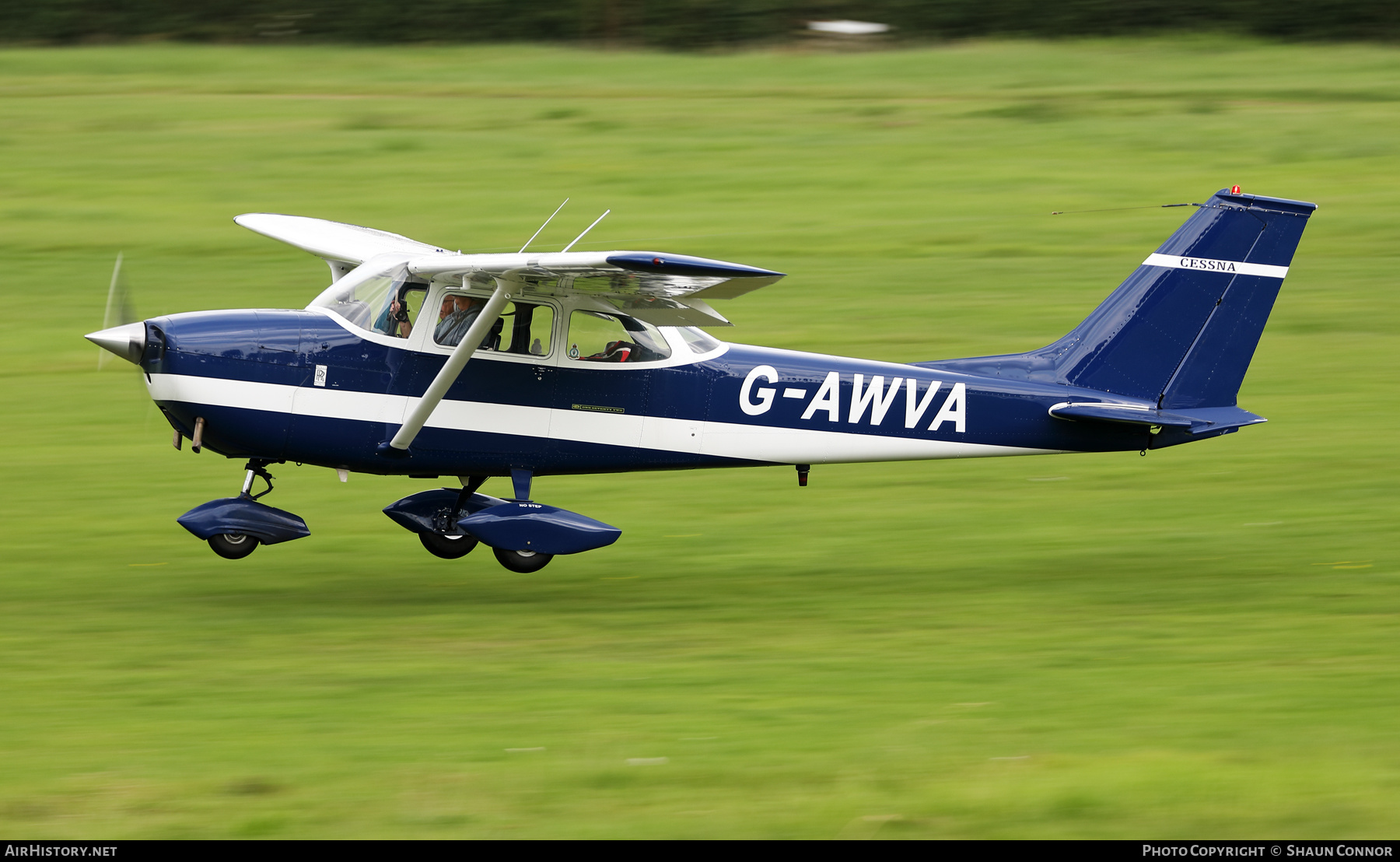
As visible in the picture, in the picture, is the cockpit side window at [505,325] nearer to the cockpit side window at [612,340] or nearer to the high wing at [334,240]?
the cockpit side window at [612,340]

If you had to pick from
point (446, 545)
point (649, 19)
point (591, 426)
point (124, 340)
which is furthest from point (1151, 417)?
point (649, 19)

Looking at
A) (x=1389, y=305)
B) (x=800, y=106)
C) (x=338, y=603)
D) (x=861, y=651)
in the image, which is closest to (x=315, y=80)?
(x=800, y=106)

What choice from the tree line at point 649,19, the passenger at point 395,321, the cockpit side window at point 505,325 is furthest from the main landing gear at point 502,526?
the tree line at point 649,19

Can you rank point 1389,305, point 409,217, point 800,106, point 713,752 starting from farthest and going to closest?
point 800,106 → point 409,217 → point 1389,305 → point 713,752

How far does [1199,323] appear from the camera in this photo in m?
11.8

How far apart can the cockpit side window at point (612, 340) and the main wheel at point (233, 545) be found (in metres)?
2.63

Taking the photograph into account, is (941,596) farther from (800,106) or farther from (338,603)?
(800,106)

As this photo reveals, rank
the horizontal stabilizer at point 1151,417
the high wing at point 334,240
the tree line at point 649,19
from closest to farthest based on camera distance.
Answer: the horizontal stabilizer at point 1151,417 → the high wing at point 334,240 → the tree line at point 649,19

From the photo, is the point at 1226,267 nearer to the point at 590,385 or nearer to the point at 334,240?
the point at 590,385

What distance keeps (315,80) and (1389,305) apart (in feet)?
68.0

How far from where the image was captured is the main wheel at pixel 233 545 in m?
11.2

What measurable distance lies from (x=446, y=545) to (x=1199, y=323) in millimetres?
5795

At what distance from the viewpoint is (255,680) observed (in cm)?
925

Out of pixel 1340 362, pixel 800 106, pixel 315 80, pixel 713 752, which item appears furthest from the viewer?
pixel 315 80
